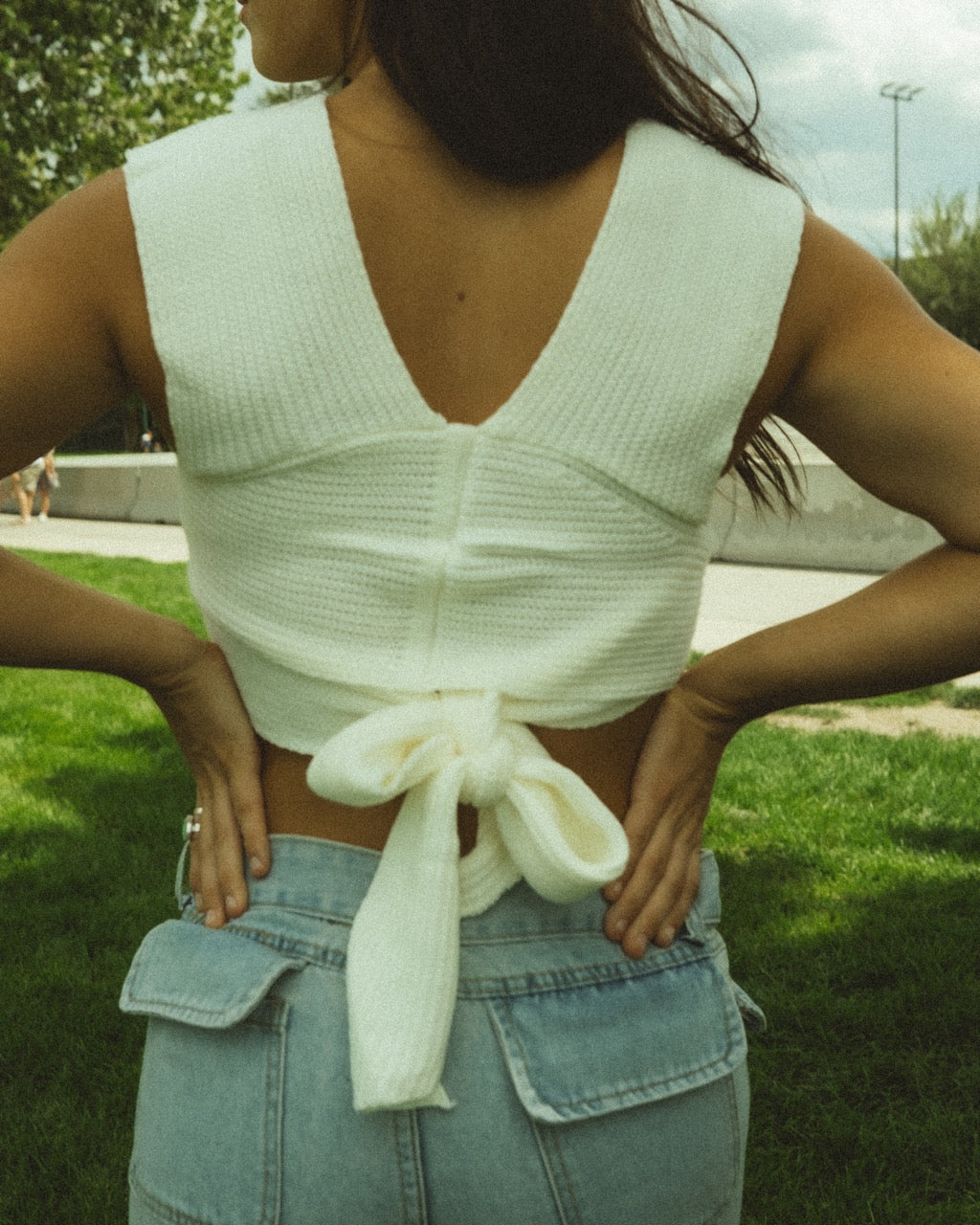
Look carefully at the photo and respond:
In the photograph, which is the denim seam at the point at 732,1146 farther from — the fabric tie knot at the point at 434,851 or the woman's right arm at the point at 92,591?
the woman's right arm at the point at 92,591

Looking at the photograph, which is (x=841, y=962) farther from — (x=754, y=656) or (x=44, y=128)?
(x=44, y=128)

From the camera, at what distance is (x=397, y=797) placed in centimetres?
120

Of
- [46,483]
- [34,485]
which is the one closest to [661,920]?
[34,485]

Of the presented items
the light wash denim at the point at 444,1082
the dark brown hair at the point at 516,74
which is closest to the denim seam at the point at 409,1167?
the light wash denim at the point at 444,1082

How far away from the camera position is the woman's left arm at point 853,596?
1184mm

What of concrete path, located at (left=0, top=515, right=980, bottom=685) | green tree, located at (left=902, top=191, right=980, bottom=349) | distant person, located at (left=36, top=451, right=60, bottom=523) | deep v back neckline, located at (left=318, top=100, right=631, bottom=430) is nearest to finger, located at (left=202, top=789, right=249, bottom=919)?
deep v back neckline, located at (left=318, top=100, right=631, bottom=430)

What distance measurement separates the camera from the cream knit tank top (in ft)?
3.58

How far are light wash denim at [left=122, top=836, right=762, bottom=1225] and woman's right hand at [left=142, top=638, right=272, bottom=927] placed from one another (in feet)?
0.10

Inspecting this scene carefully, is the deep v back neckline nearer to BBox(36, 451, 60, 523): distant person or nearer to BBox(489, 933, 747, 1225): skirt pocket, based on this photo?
BBox(489, 933, 747, 1225): skirt pocket

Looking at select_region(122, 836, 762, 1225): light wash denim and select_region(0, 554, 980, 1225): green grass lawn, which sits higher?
select_region(122, 836, 762, 1225): light wash denim

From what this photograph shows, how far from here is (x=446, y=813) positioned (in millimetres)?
1115

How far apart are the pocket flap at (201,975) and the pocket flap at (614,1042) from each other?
0.61ft

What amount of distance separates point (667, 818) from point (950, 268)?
40842 mm

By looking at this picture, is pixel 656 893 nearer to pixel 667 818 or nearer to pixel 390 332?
pixel 667 818
